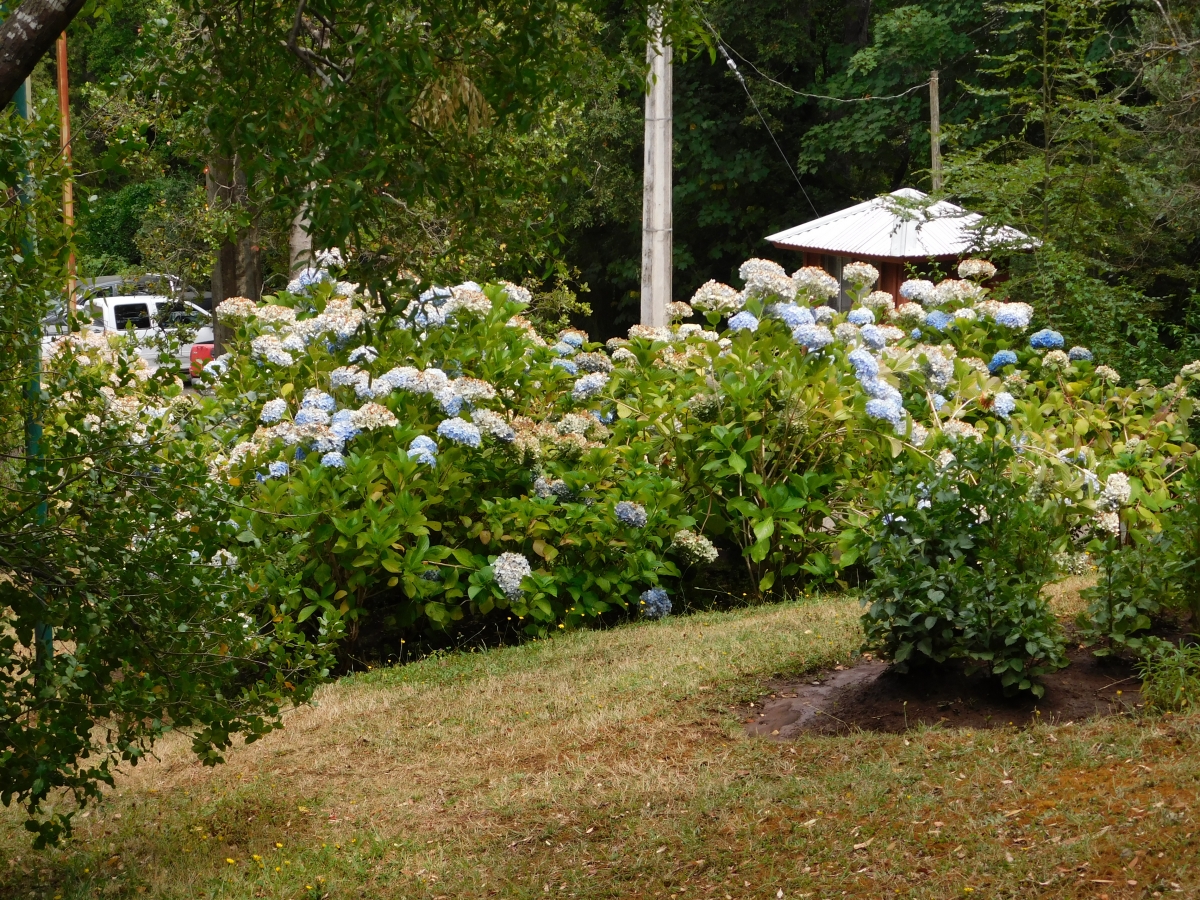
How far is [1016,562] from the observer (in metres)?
5.02

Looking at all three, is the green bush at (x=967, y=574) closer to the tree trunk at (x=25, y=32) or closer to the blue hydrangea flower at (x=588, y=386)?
the blue hydrangea flower at (x=588, y=386)

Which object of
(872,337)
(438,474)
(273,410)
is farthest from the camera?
(872,337)

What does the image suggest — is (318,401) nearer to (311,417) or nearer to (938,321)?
(311,417)

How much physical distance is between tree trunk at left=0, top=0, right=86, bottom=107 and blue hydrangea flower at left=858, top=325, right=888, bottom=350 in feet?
19.6

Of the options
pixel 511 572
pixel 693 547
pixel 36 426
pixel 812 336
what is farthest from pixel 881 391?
pixel 36 426

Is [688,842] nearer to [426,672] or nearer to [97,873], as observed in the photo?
[97,873]

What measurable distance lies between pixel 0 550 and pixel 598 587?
409 centimetres

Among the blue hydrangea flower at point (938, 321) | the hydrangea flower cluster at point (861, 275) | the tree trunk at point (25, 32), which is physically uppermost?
the tree trunk at point (25, 32)

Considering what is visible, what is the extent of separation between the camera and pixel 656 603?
7.46 metres

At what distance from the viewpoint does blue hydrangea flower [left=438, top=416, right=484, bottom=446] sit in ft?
23.5

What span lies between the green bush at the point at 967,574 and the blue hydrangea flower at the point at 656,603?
2376mm

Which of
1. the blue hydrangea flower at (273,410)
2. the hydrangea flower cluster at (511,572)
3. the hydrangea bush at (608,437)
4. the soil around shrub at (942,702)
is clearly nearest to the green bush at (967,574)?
the soil around shrub at (942,702)

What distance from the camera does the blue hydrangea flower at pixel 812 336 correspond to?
8.08 metres

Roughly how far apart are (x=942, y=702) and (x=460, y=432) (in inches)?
126
